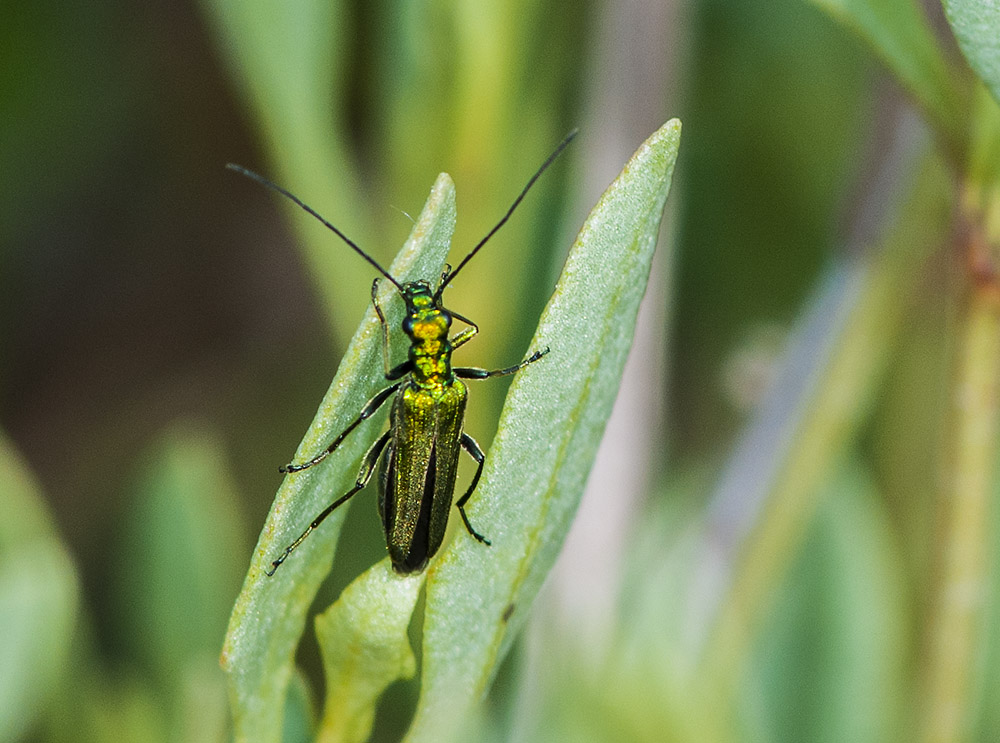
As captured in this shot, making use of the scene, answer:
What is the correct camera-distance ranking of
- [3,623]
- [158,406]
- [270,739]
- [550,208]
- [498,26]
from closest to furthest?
[270,739] → [3,623] → [498,26] → [550,208] → [158,406]

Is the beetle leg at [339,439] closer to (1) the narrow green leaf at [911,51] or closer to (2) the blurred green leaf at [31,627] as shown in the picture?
(2) the blurred green leaf at [31,627]

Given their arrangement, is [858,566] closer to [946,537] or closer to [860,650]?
[860,650]

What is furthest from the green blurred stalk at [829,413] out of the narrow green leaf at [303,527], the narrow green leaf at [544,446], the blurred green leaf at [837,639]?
the narrow green leaf at [303,527]

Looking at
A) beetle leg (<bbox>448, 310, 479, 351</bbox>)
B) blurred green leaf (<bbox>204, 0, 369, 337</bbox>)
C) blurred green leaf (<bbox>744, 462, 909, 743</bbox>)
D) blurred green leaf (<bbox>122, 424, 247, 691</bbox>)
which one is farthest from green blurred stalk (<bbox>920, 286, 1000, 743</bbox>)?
blurred green leaf (<bbox>122, 424, 247, 691</bbox>)

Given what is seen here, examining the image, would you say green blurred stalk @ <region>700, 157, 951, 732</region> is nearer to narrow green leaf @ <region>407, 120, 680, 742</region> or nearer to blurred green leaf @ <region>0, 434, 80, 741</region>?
narrow green leaf @ <region>407, 120, 680, 742</region>

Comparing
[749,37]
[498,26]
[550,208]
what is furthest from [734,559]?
[749,37]

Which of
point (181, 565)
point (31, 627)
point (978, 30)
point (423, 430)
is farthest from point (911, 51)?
point (181, 565)
